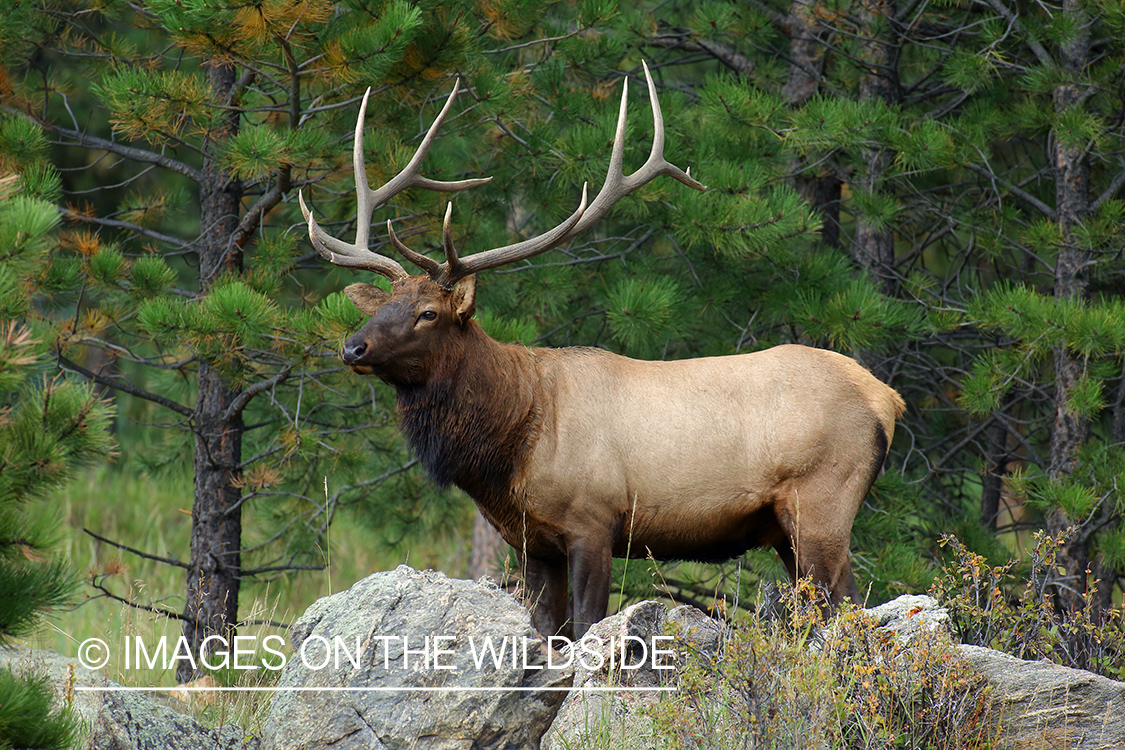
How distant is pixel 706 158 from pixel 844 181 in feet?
4.37

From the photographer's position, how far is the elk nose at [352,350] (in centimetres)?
489

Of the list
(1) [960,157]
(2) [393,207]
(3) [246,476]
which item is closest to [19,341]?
(3) [246,476]

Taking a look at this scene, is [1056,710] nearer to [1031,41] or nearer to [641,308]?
[641,308]

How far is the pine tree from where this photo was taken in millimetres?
2992

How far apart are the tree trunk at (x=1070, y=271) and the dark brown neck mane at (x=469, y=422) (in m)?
3.27

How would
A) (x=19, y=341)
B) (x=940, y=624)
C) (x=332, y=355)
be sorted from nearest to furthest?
(x=19, y=341), (x=940, y=624), (x=332, y=355)

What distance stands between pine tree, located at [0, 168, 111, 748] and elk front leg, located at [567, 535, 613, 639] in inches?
88.4

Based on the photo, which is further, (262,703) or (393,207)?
(393,207)

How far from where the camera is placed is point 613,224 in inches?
331

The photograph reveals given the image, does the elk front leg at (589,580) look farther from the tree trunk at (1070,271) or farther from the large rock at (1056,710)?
the tree trunk at (1070,271)

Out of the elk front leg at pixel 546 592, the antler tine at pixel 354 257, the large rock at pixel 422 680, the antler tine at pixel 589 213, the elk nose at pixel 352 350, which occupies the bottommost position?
the elk front leg at pixel 546 592

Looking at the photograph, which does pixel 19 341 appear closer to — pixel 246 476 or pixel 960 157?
pixel 246 476

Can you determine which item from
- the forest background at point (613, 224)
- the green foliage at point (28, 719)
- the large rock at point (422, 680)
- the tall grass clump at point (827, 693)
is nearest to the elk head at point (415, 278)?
the forest background at point (613, 224)

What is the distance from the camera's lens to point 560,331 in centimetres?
779
